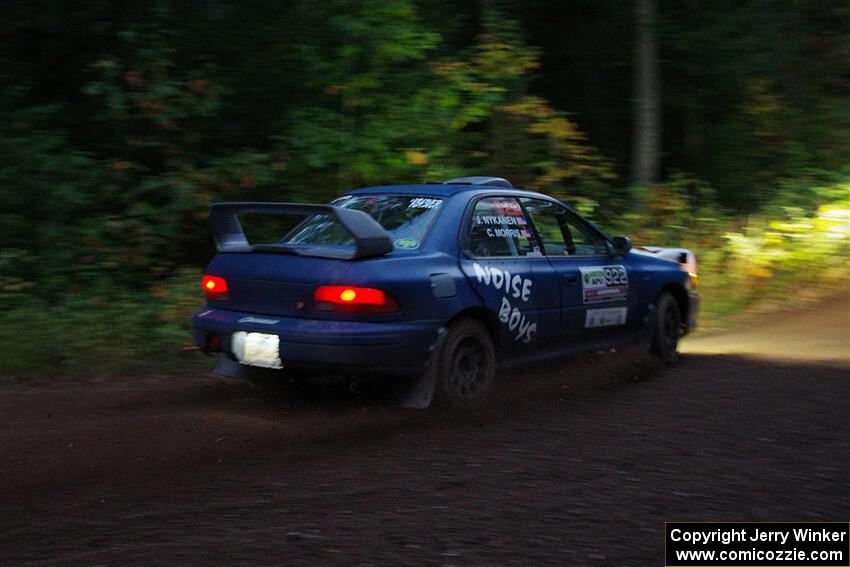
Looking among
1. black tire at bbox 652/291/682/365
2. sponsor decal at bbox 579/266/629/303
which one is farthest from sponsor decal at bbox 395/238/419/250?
black tire at bbox 652/291/682/365

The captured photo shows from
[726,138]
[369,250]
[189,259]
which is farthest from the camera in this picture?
[726,138]

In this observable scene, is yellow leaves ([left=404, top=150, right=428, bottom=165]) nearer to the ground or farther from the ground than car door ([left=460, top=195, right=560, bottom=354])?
farther from the ground

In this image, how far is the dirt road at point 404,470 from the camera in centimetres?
435

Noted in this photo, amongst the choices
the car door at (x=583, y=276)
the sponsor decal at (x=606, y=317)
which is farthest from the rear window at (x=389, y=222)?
the sponsor decal at (x=606, y=317)

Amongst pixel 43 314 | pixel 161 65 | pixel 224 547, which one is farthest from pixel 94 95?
pixel 224 547

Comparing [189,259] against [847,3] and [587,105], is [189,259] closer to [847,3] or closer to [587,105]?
[587,105]

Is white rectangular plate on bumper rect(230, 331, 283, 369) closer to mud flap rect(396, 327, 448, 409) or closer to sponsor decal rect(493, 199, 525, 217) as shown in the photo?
mud flap rect(396, 327, 448, 409)

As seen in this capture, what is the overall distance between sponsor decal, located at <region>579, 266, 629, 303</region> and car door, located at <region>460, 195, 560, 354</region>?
41 centimetres

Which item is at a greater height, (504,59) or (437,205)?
(504,59)

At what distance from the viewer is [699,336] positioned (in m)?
11.5

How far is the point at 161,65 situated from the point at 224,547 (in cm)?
896

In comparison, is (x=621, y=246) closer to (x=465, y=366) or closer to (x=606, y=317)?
(x=606, y=317)

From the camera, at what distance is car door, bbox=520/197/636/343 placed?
7.96m

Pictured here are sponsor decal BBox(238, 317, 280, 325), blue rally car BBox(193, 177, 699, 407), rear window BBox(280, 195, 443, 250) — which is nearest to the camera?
blue rally car BBox(193, 177, 699, 407)
